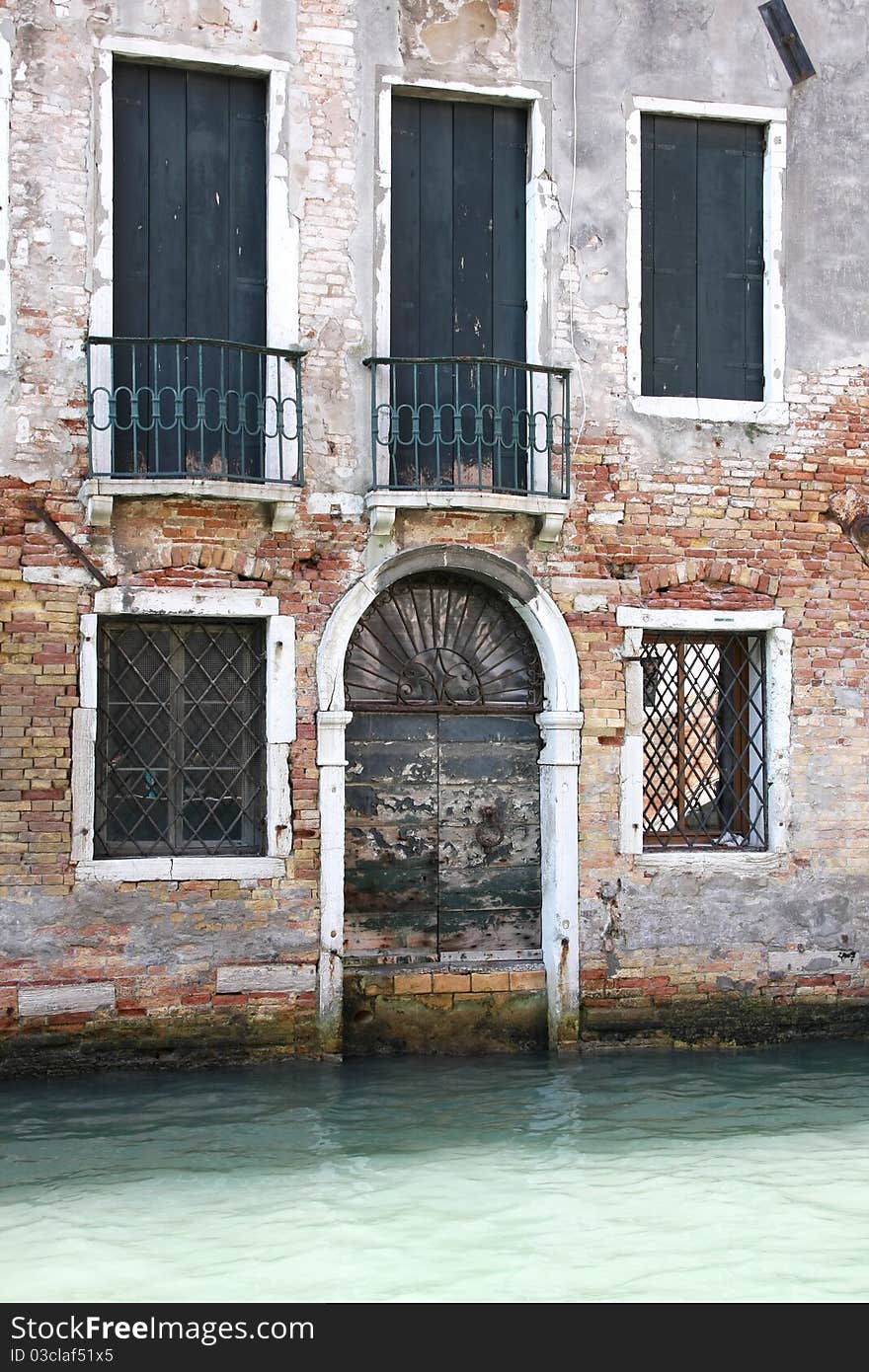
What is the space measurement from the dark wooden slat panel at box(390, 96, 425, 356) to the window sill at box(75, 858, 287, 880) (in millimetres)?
2937

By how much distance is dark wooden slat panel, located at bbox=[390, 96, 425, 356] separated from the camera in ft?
29.5

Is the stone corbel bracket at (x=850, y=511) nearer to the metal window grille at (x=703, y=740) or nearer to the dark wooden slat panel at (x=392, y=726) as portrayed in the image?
the metal window grille at (x=703, y=740)

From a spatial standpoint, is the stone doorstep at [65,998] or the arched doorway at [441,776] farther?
the arched doorway at [441,776]

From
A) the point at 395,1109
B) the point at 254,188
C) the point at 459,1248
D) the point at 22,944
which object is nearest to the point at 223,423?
the point at 254,188

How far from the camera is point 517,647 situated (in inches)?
368

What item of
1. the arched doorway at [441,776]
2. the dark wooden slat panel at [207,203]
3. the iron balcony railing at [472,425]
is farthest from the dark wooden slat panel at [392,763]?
the dark wooden slat panel at [207,203]

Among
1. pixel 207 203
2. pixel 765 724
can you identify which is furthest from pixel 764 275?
pixel 207 203

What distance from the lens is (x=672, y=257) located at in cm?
941

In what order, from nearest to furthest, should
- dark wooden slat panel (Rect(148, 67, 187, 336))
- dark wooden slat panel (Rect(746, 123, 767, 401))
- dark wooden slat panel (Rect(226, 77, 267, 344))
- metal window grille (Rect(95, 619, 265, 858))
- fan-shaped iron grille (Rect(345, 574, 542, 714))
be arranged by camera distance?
1. metal window grille (Rect(95, 619, 265, 858))
2. dark wooden slat panel (Rect(148, 67, 187, 336))
3. dark wooden slat panel (Rect(226, 77, 267, 344))
4. fan-shaped iron grille (Rect(345, 574, 542, 714))
5. dark wooden slat panel (Rect(746, 123, 767, 401))

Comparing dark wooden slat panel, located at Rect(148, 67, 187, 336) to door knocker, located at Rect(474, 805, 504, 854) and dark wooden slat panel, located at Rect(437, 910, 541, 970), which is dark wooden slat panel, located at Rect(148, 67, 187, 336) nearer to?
door knocker, located at Rect(474, 805, 504, 854)

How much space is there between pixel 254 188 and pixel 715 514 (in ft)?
10.4

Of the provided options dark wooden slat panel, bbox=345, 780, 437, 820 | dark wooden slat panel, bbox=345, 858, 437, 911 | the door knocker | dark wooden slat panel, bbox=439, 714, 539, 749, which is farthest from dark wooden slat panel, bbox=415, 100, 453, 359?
dark wooden slat panel, bbox=345, 858, 437, 911

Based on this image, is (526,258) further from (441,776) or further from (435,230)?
(441,776)

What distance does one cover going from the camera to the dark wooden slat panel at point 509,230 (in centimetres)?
919
